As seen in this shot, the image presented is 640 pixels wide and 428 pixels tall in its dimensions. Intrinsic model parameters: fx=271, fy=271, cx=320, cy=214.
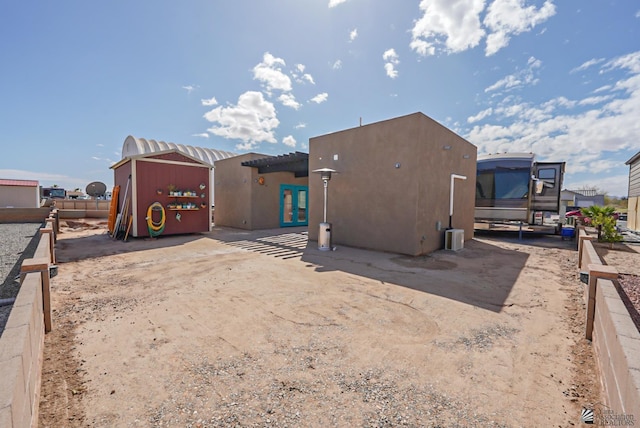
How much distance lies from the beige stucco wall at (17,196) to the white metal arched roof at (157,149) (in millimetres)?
6300

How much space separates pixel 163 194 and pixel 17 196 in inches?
604

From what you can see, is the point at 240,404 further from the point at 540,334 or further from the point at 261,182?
the point at 261,182

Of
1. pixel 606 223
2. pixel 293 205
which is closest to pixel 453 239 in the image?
pixel 606 223

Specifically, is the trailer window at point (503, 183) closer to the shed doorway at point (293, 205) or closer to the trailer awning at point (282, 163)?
the trailer awning at point (282, 163)

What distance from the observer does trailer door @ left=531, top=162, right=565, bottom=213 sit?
9.43m

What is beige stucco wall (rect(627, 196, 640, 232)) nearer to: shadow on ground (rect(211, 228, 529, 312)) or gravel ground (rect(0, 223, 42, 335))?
shadow on ground (rect(211, 228, 529, 312))

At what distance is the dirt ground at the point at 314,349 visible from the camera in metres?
1.84

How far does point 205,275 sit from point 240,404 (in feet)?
11.5

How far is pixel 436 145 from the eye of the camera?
745 cm

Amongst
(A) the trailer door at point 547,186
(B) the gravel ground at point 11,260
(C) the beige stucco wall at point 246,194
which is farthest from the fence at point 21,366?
(A) the trailer door at point 547,186

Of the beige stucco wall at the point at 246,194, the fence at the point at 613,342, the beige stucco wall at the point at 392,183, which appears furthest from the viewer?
the beige stucco wall at the point at 246,194

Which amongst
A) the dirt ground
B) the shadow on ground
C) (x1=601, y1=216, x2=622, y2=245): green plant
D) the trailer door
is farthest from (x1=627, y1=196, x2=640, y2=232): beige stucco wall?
the dirt ground

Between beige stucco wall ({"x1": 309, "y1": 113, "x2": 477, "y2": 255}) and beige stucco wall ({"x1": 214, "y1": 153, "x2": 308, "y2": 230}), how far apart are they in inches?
168

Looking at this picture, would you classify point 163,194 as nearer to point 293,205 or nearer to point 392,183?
point 293,205
